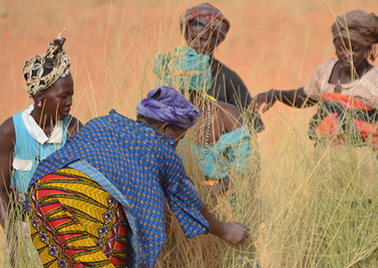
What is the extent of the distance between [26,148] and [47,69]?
320mm

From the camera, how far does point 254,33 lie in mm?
14641

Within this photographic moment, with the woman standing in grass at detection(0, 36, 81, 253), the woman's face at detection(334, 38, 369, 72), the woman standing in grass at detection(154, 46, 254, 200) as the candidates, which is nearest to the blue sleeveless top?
the woman standing in grass at detection(0, 36, 81, 253)

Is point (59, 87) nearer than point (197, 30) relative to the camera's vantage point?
Yes

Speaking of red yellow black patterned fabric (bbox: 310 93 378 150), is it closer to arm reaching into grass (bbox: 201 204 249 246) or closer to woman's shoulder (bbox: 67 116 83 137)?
arm reaching into grass (bbox: 201 204 249 246)

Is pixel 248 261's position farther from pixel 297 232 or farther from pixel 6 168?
pixel 6 168

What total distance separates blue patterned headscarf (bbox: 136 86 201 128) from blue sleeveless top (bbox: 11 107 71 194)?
0.50m

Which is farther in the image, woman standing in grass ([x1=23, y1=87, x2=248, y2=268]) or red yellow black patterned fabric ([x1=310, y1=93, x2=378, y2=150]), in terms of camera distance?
red yellow black patterned fabric ([x1=310, y1=93, x2=378, y2=150])

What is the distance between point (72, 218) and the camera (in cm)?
158

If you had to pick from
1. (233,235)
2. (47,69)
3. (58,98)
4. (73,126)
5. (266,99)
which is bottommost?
(233,235)

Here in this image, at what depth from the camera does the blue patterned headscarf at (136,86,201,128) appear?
1.75 m

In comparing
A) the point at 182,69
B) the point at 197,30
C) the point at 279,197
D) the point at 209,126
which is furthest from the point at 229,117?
the point at 197,30

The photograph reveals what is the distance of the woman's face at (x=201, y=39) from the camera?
2740 millimetres

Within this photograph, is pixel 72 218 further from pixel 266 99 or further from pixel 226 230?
pixel 266 99

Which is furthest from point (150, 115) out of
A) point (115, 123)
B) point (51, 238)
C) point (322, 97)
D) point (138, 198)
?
point (322, 97)
